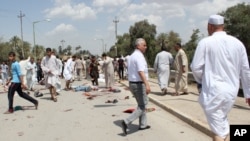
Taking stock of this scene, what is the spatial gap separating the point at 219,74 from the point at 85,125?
5582mm

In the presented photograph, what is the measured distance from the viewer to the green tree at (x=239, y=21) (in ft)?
149

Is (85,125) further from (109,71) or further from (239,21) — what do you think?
(239,21)

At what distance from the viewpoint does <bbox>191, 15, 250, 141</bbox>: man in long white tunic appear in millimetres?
4629

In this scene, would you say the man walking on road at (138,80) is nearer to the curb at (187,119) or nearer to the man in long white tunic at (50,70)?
the curb at (187,119)

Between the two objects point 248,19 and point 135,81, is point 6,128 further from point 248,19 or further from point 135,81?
point 248,19

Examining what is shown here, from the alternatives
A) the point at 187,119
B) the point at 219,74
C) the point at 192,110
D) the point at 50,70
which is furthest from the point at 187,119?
the point at 50,70

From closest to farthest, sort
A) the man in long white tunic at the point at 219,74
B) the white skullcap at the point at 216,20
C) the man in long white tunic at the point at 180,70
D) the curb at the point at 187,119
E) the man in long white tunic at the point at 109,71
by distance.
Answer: the man in long white tunic at the point at 219,74 → the white skullcap at the point at 216,20 → the curb at the point at 187,119 → the man in long white tunic at the point at 180,70 → the man in long white tunic at the point at 109,71

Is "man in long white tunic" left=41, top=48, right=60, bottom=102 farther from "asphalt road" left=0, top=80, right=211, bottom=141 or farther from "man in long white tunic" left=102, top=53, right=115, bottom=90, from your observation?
"man in long white tunic" left=102, top=53, right=115, bottom=90

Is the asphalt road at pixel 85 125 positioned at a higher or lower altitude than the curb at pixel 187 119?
lower

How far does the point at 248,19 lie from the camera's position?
1838 inches

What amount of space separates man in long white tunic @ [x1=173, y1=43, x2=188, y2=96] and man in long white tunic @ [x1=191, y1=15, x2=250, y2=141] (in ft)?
29.8

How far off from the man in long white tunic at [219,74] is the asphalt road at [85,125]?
3139 mm

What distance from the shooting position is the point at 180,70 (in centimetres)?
1419

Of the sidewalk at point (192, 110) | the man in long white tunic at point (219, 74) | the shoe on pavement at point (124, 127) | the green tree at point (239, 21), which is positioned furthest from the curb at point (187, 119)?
the green tree at point (239, 21)
